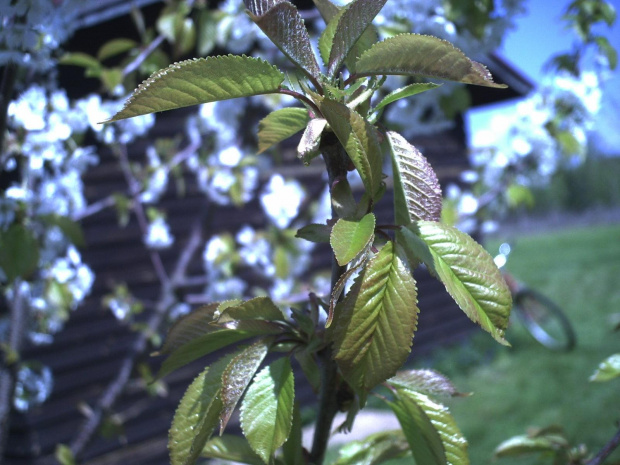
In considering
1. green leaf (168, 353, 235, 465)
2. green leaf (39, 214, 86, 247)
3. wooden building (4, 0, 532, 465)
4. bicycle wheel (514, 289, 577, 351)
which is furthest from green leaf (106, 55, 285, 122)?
bicycle wheel (514, 289, 577, 351)

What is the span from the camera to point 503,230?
22797mm

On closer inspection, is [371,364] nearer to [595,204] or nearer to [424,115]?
[424,115]

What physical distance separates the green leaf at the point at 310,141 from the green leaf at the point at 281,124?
7cm

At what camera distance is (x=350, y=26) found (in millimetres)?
453

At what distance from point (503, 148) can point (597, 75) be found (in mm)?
491

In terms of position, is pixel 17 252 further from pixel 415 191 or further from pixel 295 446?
pixel 415 191

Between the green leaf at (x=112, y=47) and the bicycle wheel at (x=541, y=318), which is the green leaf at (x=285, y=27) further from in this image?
the bicycle wheel at (x=541, y=318)

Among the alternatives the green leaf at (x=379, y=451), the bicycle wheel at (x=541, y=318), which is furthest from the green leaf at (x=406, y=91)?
the bicycle wheel at (x=541, y=318)

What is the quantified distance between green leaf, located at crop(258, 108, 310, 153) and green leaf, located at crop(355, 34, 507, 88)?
81 mm

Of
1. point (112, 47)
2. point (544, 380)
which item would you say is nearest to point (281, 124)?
point (112, 47)

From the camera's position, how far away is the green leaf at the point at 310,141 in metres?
0.42

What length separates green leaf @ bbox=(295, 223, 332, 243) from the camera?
1.55 ft

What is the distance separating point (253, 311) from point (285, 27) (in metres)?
0.24

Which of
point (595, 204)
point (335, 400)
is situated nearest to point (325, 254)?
point (335, 400)
